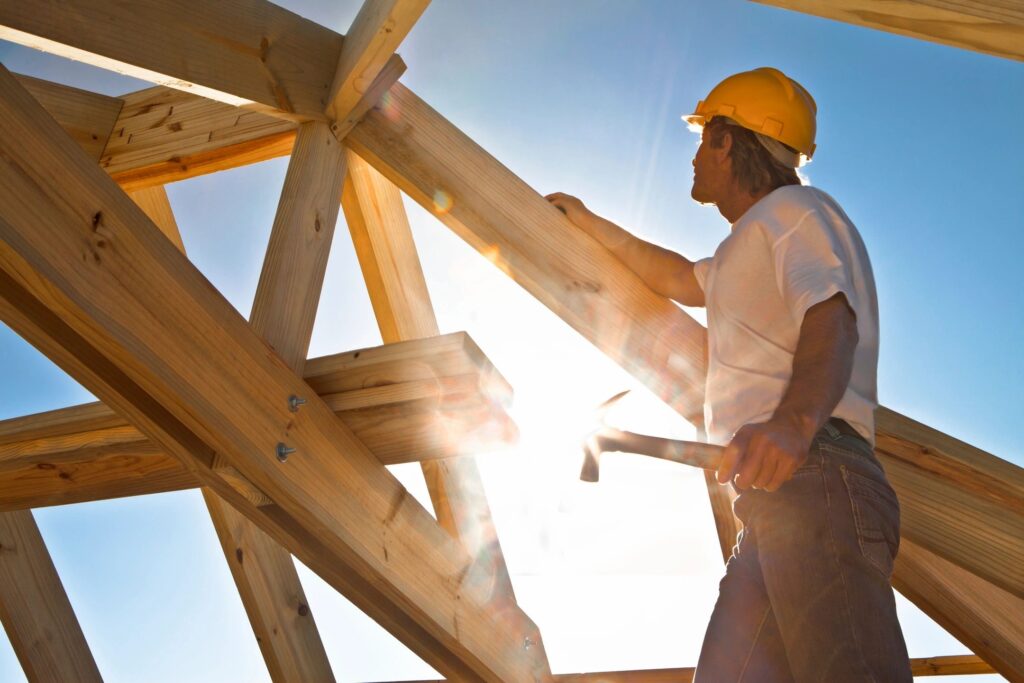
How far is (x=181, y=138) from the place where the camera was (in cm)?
294

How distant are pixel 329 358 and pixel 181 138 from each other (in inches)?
53.2

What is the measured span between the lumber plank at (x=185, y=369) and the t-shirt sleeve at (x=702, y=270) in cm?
77

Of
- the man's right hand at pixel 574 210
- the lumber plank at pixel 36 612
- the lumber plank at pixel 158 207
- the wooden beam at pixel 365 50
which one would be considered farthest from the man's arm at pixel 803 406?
the lumber plank at pixel 36 612

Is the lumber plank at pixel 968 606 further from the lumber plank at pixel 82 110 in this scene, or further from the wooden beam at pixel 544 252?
the lumber plank at pixel 82 110

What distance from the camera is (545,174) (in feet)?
13.1

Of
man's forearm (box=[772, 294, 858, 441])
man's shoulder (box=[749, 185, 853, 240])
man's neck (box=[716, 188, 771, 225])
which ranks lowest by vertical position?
man's forearm (box=[772, 294, 858, 441])

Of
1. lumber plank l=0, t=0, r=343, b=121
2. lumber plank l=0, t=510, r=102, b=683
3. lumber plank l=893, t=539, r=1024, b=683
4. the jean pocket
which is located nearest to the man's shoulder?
the jean pocket

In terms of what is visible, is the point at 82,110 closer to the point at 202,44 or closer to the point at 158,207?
the point at 158,207

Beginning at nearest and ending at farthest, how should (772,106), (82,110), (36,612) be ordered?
1. (772,106)
2. (82,110)
3. (36,612)

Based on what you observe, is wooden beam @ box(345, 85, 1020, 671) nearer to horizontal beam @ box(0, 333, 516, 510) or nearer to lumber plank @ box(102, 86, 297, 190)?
horizontal beam @ box(0, 333, 516, 510)

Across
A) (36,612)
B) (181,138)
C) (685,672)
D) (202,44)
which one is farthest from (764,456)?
(36,612)

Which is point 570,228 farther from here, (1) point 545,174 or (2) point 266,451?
(1) point 545,174

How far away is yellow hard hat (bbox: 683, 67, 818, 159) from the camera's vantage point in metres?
1.83

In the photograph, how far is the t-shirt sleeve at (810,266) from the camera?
4.66ft
